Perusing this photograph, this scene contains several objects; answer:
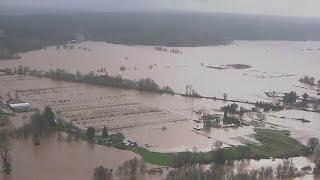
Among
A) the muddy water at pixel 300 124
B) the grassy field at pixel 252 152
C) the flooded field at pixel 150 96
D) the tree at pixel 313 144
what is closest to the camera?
the grassy field at pixel 252 152

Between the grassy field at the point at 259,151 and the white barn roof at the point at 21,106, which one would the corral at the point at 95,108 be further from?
the grassy field at the point at 259,151

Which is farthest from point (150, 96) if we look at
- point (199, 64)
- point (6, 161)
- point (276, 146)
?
point (199, 64)

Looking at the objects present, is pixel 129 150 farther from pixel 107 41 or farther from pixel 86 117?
pixel 107 41

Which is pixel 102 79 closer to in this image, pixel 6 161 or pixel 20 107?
pixel 20 107

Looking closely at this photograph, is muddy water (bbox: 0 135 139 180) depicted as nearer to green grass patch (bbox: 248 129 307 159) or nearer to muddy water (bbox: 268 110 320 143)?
green grass patch (bbox: 248 129 307 159)

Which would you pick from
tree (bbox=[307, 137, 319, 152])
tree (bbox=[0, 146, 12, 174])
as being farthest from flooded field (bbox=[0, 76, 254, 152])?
tree (bbox=[0, 146, 12, 174])

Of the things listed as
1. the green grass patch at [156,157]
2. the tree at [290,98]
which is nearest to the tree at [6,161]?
the green grass patch at [156,157]
